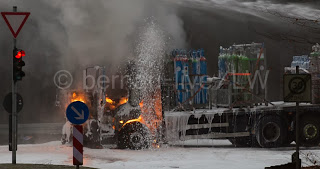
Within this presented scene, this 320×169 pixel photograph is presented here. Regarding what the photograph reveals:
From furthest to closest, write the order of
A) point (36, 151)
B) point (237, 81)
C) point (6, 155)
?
point (237, 81)
point (36, 151)
point (6, 155)

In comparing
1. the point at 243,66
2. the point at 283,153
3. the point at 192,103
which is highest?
the point at 243,66

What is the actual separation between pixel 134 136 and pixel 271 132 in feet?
16.8

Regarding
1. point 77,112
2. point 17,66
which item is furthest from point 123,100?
point 77,112

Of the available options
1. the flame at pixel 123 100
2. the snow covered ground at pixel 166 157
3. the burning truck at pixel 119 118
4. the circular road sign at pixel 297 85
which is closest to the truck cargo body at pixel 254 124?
the snow covered ground at pixel 166 157

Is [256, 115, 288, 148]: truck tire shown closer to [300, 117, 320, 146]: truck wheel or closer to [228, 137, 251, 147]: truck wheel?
[228, 137, 251, 147]: truck wheel

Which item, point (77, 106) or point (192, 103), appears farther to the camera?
point (192, 103)

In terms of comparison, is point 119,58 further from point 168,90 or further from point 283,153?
point 283,153

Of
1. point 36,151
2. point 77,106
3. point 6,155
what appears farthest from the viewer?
point 36,151

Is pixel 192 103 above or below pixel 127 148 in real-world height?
above

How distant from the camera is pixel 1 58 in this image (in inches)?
1393

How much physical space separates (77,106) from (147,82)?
25.8 feet

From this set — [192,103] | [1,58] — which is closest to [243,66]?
[192,103]

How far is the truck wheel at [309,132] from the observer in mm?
19891

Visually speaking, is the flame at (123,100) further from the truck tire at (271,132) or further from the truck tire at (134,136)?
the truck tire at (271,132)
